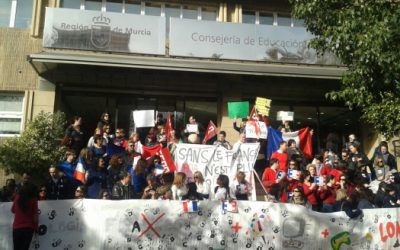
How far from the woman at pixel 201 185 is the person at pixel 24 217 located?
11.9 feet

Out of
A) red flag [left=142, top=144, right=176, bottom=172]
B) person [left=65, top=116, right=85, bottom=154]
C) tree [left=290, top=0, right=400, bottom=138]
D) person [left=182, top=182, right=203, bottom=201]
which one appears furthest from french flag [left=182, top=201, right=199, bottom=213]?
person [left=65, top=116, right=85, bottom=154]

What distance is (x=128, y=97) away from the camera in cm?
1614

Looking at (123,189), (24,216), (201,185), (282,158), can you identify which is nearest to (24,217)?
(24,216)

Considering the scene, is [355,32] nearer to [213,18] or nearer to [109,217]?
[109,217]

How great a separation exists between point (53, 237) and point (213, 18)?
10669 millimetres

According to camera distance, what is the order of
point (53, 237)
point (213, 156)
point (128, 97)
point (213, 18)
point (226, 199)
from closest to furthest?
1. point (53, 237)
2. point (226, 199)
3. point (213, 156)
4. point (128, 97)
5. point (213, 18)

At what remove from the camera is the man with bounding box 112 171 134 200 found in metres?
9.66

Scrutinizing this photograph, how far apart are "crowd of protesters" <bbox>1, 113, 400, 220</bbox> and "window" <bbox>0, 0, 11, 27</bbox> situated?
5.62m

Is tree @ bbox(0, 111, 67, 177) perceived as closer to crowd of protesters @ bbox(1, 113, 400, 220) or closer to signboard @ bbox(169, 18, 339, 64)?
crowd of protesters @ bbox(1, 113, 400, 220)

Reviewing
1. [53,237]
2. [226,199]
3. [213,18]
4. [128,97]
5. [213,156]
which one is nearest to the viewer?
[53,237]

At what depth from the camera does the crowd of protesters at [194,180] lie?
9781 millimetres

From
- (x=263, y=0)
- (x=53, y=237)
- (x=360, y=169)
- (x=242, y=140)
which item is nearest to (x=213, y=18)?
(x=263, y=0)

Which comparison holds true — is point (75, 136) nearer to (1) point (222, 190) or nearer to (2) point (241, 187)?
(1) point (222, 190)

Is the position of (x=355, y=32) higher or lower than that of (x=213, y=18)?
lower
